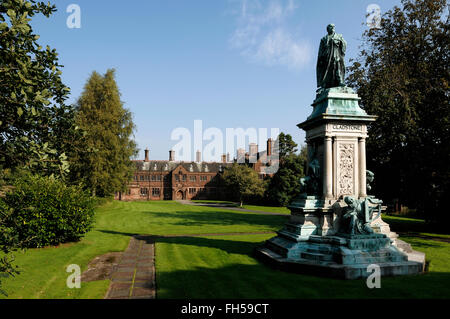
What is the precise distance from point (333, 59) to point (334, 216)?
20.4 ft

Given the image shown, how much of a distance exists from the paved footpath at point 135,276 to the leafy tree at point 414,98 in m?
17.2

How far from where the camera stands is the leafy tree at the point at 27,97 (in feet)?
13.0

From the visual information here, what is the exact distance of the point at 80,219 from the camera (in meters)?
15.1

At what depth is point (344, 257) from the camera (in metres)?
9.48

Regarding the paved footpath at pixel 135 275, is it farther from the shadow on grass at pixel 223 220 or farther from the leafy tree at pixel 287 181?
the leafy tree at pixel 287 181

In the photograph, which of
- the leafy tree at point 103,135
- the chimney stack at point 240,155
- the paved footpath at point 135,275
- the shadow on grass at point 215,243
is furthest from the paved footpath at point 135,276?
the chimney stack at point 240,155

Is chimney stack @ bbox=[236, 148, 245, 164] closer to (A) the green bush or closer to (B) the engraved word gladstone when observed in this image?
(A) the green bush

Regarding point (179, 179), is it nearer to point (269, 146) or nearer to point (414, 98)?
point (269, 146)

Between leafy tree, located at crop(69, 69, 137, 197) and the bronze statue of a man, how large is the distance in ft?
86.0

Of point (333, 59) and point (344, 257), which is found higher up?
point (333, 59)

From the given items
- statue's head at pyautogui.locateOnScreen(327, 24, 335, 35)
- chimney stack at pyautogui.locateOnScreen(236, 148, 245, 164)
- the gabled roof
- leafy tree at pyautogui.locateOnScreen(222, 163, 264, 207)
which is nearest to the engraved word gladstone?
statue's head at pyautogui.locateOnScreen(327, 24, 335, 35)

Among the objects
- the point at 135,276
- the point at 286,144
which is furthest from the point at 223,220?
the point at 286,144
